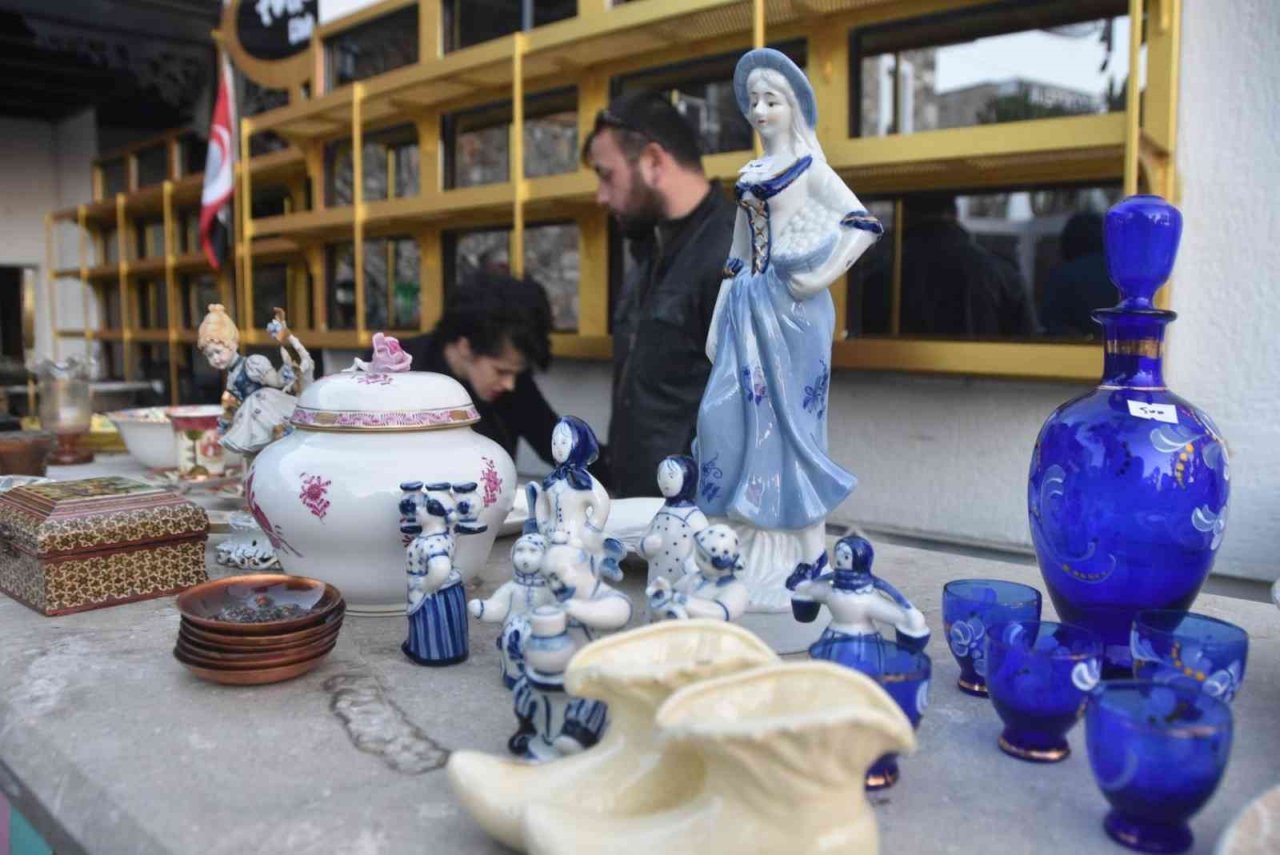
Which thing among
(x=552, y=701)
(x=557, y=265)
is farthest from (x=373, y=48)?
(x=552, y=701)

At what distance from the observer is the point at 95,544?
1155 mm

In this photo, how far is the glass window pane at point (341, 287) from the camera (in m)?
3.56

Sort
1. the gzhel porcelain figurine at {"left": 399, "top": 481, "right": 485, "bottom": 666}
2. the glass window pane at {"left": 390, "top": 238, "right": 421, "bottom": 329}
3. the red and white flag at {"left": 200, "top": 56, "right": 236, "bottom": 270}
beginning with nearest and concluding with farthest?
the gzhel porcelain figurine at {"left": 399, "top": 481, "right": 485, "bottom": 666} < the glass window pane at {"left": 390, "top": 238, "right": 421, "bottom": 329} < the red and white flag at {"left": 200, "top": 56, "right": 236, "bottom": 270}

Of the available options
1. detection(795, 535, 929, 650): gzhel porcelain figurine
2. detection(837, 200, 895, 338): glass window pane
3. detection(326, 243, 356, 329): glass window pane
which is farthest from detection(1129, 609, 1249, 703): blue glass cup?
detection(326, 243, 356, 329): glass window pane

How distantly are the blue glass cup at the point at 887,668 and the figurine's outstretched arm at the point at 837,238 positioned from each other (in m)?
0.42

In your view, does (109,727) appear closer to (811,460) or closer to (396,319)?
(811,460)

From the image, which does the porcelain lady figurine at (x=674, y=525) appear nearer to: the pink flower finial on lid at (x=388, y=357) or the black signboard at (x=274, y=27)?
the pink flower finial on lid at (x=388, y=357)

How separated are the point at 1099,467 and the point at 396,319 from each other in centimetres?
278

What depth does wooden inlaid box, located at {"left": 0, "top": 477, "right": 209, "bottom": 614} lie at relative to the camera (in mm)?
1136

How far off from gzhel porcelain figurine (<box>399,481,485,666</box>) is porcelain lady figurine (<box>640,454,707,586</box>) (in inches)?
8.6

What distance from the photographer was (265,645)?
2.99 ft

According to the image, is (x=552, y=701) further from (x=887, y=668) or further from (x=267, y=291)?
(x=267, y=291)

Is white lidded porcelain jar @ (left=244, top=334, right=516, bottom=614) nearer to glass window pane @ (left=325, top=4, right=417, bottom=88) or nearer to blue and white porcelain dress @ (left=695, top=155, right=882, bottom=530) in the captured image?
blue and white porcelain dress @ (left=695, top=155, right=882, bottom=530)

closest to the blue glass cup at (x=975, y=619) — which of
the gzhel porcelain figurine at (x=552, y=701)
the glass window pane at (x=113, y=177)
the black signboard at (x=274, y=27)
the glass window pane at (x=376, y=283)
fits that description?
the gzhel porcelain figurine at (x=552, y=701)
